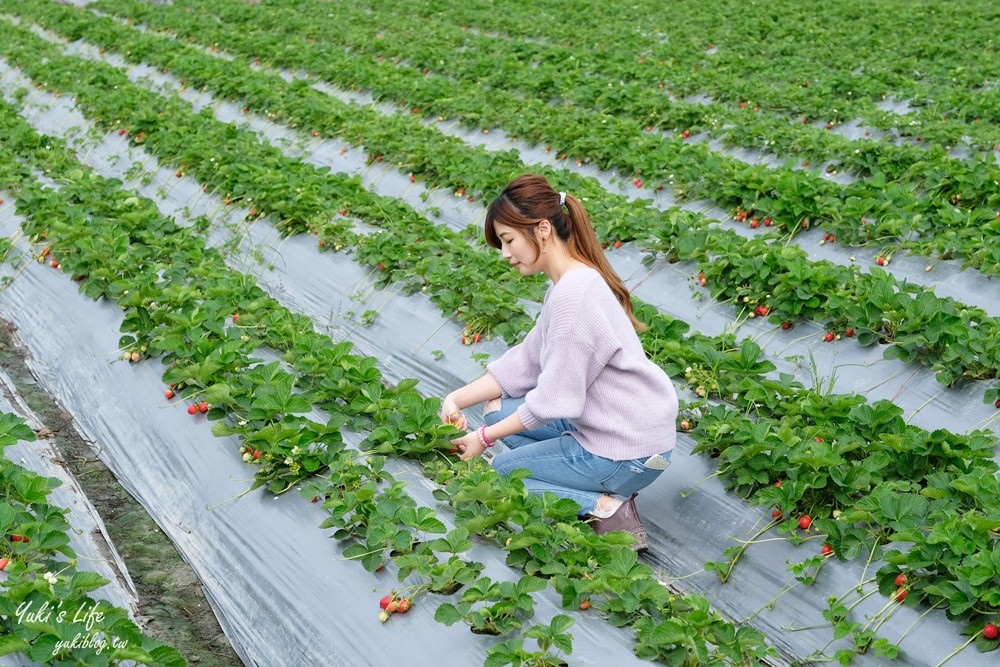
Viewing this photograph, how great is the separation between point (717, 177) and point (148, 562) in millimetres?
4063

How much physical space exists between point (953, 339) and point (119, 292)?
3.85m

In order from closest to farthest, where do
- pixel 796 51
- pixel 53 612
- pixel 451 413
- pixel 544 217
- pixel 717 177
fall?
pixel 53 612, pixel 544 217, pixel 451 413, pixel 717 177, pixel 796 51

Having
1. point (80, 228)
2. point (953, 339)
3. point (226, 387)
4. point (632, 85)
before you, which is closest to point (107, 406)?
point (226, 387)

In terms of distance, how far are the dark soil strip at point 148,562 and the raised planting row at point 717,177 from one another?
3.73 meters

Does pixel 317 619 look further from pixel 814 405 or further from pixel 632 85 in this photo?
pixel 632 85

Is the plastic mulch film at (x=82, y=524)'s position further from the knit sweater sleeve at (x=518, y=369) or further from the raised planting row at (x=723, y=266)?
the raised planting row at (x=723, y=266)

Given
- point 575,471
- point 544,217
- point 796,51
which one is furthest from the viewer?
point 796,51

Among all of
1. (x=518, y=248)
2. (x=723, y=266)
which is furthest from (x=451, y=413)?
(x=723, y=266)

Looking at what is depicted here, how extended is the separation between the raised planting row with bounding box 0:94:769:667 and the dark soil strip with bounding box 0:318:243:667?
45cm

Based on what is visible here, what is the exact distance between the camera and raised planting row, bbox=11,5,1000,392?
418 centimetres

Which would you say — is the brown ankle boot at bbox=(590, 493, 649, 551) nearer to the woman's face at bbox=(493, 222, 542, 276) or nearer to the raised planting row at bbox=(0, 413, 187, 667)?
the woman's face at bbox=(493, 222, 542, 276)

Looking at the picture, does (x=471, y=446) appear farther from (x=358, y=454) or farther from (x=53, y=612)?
(x=53, y=612)

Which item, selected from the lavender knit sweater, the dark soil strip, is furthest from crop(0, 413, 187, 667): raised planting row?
the lavender knit sweater

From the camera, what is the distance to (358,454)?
3.54 metres
